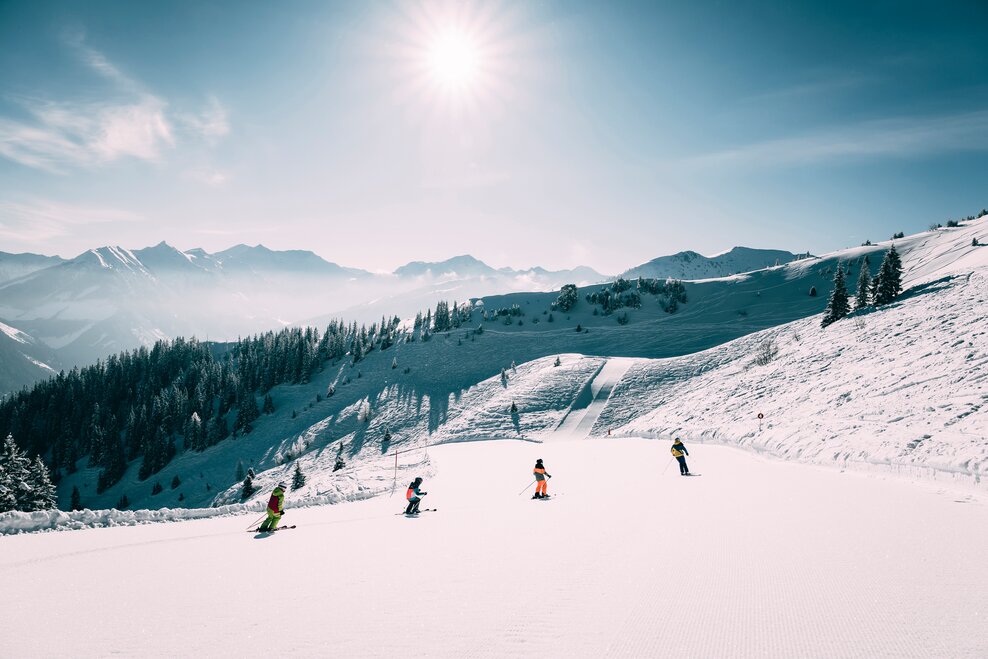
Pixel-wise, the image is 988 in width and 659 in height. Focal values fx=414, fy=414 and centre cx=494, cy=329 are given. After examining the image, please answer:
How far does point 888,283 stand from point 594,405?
1288 inches

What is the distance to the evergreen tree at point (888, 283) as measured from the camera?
139 ft

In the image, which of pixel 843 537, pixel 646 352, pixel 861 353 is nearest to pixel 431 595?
pixel 843 537

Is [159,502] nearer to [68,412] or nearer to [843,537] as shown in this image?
[68,412]

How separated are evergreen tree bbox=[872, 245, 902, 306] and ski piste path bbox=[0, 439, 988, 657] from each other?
42295 millimetres

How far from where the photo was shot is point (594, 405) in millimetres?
52531

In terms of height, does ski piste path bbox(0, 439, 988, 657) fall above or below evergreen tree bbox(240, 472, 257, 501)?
above

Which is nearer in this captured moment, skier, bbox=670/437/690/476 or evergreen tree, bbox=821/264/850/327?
skier, bbox=670/437/690/476

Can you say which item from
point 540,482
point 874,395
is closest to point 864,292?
point 874,395

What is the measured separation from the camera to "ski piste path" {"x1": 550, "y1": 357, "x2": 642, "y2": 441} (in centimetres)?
4577

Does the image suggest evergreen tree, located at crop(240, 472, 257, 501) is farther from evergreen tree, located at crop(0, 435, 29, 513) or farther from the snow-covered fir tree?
evergreen tree, located at crop(0, 435, 29, 513)

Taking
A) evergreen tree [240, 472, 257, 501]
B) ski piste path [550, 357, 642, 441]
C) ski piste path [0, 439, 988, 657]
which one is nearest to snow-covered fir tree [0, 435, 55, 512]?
evergreen tree [240, 472, 257, 501]

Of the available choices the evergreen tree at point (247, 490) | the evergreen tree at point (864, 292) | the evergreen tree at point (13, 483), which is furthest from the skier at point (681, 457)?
the evergreen tree at point (247, 490)

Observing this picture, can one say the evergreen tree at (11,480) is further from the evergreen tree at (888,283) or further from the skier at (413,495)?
the evergreen tree at (888,283)

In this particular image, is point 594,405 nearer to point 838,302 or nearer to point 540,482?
point 838,302
